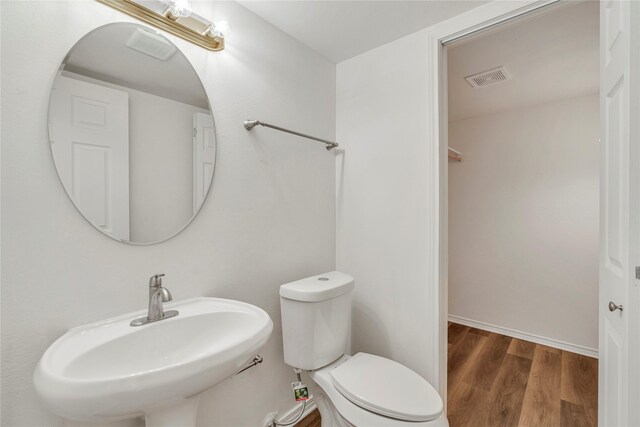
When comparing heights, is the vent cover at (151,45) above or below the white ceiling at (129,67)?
above

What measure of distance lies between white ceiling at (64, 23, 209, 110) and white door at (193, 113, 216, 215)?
74mm

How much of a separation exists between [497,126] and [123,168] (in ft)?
10.3

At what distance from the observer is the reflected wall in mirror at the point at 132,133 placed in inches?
36.5

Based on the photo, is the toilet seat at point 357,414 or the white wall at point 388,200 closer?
the toilet seat at point 357,414

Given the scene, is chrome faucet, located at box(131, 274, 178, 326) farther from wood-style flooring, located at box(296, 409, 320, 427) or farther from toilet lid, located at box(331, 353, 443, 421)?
wood-style flooring, located at box(296, 409, 320, 427)

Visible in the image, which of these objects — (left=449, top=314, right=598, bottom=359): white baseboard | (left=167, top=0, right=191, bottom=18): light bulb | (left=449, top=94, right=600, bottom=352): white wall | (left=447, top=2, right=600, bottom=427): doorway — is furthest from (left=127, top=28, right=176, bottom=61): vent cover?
(left=449, top=314, right=598, bottom=359): white baseboard

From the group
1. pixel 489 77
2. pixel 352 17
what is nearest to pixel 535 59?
pixel 489 77

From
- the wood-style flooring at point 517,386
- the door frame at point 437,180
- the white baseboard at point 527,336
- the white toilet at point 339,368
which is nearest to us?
the white toilet at point 339,368

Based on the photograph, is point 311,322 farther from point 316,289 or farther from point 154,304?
point 154,304

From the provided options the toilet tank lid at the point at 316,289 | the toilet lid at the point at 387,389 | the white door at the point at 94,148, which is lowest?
the toilet lid at the point at 387,389

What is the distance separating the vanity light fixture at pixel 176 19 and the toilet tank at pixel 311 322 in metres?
1.16

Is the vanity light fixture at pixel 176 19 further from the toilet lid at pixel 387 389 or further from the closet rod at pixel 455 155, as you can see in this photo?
the closet rod at pixel 455 155

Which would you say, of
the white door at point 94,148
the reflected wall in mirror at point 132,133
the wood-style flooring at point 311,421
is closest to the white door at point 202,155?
the reflected wall in mirror at point 132,133

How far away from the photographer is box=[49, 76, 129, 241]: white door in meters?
0.90
